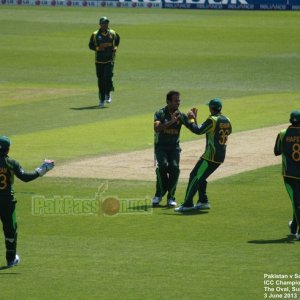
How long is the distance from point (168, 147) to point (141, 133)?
360 inches

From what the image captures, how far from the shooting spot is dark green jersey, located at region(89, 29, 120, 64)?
34.5m

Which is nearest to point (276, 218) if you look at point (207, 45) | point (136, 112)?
point (136, 112)

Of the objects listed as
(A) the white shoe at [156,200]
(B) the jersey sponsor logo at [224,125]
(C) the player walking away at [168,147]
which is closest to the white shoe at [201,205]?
(C) the player walking away at [168,147]

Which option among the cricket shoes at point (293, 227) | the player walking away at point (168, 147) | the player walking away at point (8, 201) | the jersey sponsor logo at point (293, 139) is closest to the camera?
the player walking away at point (8, 201)

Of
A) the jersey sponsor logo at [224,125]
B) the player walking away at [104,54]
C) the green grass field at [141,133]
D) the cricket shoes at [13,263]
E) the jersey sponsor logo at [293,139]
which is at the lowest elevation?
the green grass field at [141,133]

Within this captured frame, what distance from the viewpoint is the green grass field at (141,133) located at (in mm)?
15664

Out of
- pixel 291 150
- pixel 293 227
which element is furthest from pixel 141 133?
pixel 291 150

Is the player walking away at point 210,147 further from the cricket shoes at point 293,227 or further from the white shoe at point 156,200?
the cricket shoes at point 293,227

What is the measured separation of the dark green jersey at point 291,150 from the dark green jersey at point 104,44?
681 inches

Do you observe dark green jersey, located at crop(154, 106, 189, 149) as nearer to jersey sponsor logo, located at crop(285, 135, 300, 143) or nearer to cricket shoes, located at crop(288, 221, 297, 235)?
jersey sponsor logo, located at crop(285, 135, 300, 143)

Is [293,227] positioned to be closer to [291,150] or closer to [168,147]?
[291,150]

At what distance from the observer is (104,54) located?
3469 centimetres

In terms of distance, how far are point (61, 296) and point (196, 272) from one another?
2.15 metres

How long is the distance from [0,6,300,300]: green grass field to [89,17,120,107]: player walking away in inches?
26.5
